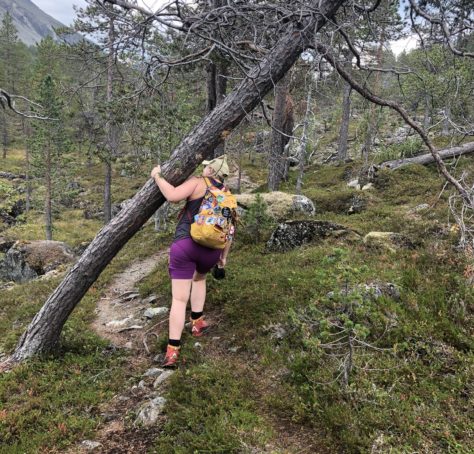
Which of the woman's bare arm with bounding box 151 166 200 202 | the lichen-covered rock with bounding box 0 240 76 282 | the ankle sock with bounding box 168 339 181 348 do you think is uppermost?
the woman's bare arm with bounding box 151 166 200 202

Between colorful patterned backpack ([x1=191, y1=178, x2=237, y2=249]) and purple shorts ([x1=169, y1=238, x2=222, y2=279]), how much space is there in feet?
0.40

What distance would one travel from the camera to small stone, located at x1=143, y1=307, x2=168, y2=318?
7070mm

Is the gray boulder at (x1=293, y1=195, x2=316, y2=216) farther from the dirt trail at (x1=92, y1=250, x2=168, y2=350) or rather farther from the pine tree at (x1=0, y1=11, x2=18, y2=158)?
the pine tree at (x1=0, y1=11, x2=18, y2=158)

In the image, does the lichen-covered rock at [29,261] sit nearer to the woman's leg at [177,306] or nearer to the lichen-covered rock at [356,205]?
the lichen-covered rock at [356,205]

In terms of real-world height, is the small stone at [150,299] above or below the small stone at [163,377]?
below

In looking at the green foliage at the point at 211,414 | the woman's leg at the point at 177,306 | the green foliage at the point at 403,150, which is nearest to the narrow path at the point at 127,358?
the green foliage at the point at 211,414

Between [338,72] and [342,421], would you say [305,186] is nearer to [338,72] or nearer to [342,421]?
[338,72]

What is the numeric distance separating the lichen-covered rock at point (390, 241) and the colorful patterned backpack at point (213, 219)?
3.73 meters

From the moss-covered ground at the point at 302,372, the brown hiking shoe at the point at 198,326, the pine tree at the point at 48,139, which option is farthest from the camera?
the pine tree at the point at 48,139

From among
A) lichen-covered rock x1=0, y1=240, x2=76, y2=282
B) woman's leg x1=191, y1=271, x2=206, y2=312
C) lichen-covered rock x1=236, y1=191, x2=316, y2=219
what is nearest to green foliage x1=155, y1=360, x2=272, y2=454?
woman's leg x1=191, y1=271, x2=206, y2=312

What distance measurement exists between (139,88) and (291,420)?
14.7 feet

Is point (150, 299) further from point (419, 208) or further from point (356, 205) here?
point (419, 208)

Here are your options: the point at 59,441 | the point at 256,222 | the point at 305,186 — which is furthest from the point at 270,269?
the point at 305,186

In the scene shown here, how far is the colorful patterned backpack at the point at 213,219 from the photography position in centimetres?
491
